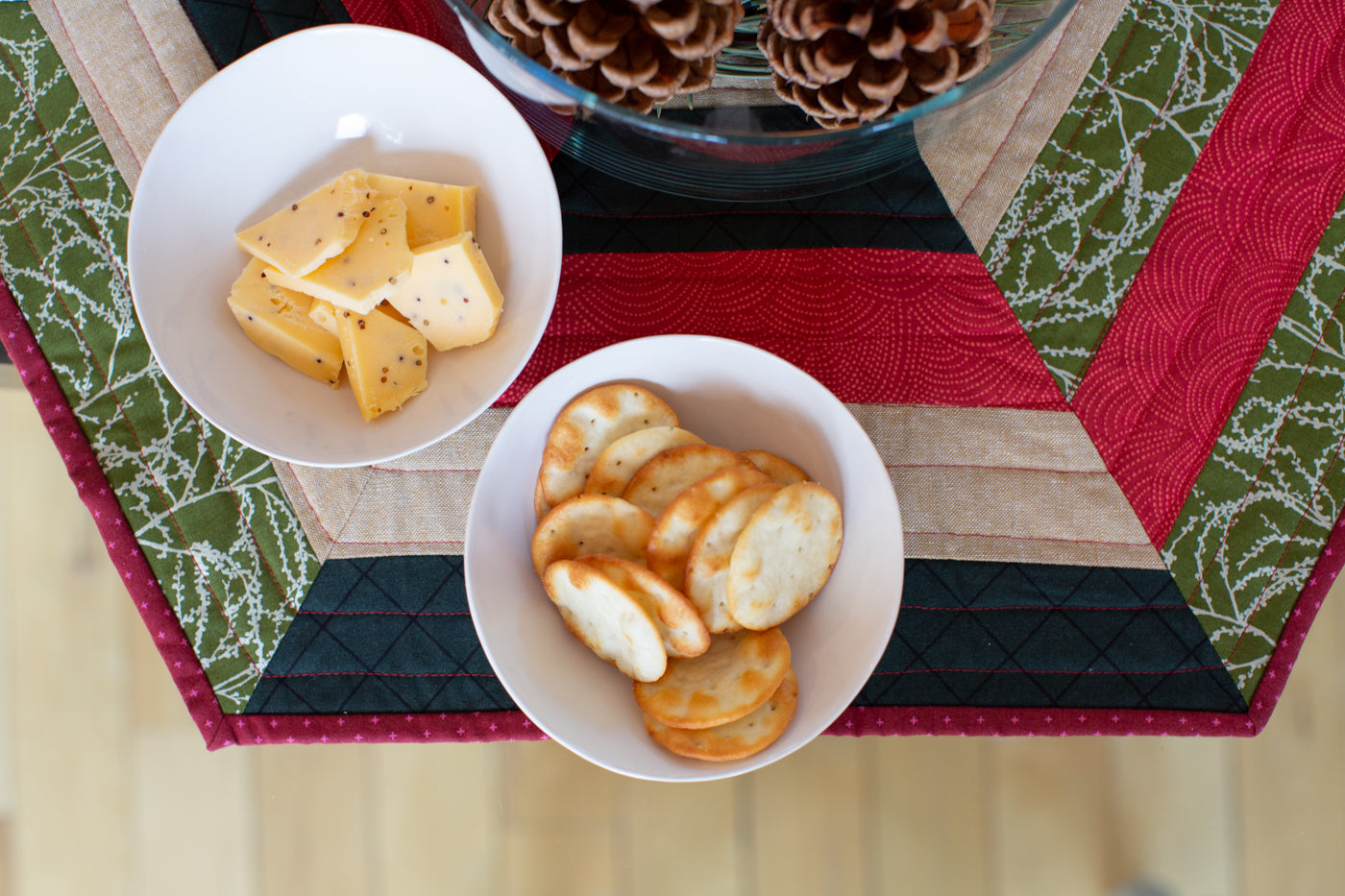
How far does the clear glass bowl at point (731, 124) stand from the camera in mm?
417

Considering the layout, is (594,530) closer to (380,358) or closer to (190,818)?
(380,358)

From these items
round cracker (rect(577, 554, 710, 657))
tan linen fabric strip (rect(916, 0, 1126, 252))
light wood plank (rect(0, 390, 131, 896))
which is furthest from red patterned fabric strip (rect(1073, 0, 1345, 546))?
light wood plank (rect(0, 390, 131, 896))

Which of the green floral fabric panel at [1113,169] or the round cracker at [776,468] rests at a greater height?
the green floral fabric panel at [1113,169]

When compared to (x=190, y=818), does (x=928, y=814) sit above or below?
above

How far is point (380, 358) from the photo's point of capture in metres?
0.54

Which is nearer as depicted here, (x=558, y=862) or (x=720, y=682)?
(x=720, y=682)

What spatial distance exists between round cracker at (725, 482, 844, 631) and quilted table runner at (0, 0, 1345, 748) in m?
A: 0.10

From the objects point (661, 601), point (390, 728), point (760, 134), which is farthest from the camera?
point (390, 728)

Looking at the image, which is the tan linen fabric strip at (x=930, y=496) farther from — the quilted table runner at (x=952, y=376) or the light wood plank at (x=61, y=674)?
the light wood plank at (x=61, y=674)

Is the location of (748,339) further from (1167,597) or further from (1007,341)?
(1167,597)

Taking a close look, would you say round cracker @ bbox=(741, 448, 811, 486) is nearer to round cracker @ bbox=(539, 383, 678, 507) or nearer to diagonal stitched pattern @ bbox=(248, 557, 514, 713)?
round cracker @ bbox=(539, 383, 678, 507)

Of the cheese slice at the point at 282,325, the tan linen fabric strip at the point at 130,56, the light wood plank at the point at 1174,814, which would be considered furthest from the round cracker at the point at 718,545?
the tan linen fabric strip at the point at 130,56

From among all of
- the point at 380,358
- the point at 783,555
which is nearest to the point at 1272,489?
the point at 783,555

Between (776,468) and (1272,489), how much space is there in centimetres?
35
